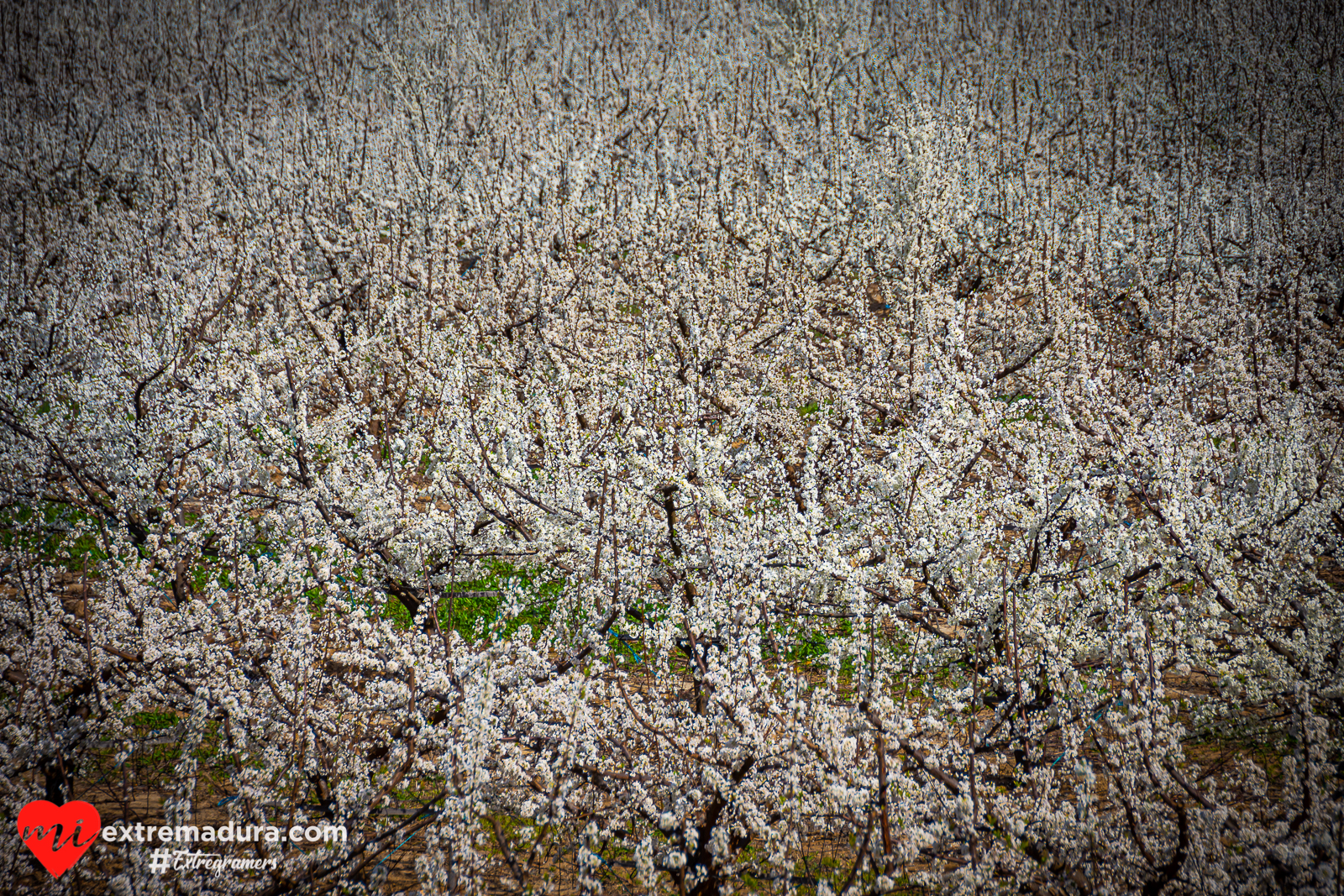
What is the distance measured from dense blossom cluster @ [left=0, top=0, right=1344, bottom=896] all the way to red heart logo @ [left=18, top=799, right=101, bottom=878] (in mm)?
91

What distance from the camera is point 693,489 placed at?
3572mm

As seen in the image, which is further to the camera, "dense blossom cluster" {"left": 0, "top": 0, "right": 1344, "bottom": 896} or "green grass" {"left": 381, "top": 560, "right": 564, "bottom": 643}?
"green grass" {"left": 381, "top": 560, "right": 564, "bottom": 643}

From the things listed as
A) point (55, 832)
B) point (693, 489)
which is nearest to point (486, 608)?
point (693, 489)

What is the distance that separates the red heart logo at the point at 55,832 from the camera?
2.57 metres

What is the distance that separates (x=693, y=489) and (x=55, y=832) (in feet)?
9.64

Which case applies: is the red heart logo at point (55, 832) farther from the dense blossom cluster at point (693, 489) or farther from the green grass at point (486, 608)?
the green grass at point (486, 608)

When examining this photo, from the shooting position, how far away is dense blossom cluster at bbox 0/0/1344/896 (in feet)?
8.17

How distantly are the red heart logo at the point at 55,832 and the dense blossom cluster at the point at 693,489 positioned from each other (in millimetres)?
91

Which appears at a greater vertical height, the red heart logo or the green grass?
the green grass

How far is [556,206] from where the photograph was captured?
949cm

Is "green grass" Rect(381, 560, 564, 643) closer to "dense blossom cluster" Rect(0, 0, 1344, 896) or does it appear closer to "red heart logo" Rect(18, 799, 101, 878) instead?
"dense blossom cluster" Rect(0, 0, 1344, 896)

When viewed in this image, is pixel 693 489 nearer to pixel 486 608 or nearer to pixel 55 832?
pixel 486 608

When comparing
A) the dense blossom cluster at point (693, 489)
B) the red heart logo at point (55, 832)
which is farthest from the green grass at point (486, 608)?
the red heart logo at point (55, 832)

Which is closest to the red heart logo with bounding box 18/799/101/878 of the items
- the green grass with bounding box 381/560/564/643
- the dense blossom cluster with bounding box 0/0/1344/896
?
the dense blossom cluster with bounding box 0/0/1344/896
